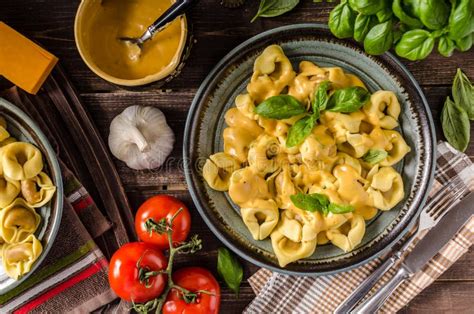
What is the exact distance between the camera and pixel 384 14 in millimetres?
1573

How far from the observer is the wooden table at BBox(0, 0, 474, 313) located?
2.07m

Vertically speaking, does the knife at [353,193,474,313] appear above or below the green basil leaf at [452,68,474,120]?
below

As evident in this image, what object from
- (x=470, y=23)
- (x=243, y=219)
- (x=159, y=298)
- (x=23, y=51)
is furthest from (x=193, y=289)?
(x=470, y=23)

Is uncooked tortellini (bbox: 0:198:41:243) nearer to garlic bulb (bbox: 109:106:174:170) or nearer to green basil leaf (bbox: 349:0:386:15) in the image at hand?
garlic bulb (bbox: 109:106:174:170)

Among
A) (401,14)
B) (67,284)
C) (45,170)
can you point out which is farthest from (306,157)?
(67,284)

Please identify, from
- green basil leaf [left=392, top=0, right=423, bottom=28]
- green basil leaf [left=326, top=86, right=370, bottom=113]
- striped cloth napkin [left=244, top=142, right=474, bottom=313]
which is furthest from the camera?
striped cloth napkin [left=244, top=142, right=474, bottom=313]

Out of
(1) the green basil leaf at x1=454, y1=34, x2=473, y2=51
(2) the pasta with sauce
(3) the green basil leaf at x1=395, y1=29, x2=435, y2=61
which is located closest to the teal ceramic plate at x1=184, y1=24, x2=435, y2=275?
(2) the pasta with sauce

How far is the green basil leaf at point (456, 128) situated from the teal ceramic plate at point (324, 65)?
13 cm

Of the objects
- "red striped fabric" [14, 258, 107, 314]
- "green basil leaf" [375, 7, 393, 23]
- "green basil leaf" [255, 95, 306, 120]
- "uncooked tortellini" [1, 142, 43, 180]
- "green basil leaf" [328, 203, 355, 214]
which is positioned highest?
"green basil leaf" [375, 7, 393, 23]

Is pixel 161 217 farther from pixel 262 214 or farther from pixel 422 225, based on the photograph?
pixel 422 225

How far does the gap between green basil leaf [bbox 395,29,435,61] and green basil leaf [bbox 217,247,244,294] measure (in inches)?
34.3

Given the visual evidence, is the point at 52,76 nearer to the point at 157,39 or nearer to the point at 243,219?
the point at 157,39

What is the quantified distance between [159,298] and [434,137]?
1.00 meters

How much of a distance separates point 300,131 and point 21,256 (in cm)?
95
